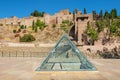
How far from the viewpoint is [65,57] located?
12.4 m

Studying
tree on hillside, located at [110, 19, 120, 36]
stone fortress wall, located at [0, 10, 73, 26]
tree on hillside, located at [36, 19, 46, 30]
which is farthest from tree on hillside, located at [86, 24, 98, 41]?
stone fortress wall, located at [0, 10, 73, 26]

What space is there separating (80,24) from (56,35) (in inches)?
290

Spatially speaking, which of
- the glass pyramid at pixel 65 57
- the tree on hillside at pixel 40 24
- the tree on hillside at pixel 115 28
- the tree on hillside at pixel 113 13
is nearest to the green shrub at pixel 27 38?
the tree on hillside at pixel 40 24

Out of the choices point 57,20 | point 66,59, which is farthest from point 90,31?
point 66,59

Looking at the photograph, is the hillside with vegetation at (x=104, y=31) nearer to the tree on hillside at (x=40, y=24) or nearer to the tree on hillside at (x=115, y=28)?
the tree on hillside at (x=115, y=28)

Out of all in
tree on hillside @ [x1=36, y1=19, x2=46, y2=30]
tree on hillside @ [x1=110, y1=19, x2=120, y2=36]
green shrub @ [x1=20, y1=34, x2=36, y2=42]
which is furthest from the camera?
tree on hillside @ [x1=36, y1=19, x2=46, y2=30]

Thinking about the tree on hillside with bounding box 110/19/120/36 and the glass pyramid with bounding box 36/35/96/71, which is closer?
the glass pyramid with bounding box 36/35/96/71

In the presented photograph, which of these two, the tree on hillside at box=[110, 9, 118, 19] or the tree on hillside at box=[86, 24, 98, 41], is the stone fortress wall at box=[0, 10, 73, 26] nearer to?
the tree on hillside at box=[110, 9, 118, 19]

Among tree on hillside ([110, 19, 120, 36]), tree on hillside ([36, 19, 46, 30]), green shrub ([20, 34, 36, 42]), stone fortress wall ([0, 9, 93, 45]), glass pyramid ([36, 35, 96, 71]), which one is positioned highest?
stone fortress wall ([0, 9, 93, 45])

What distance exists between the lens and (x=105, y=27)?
1667 inches

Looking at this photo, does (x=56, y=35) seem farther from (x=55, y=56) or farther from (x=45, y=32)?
(x=55, y=56)

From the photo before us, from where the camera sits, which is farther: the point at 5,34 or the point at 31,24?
the point at 31,24

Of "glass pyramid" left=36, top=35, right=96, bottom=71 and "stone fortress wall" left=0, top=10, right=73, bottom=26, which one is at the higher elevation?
"stone fortress wall" left=0, top=10, right=73, bottom=26

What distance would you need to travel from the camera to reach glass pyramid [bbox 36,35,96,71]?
10578 millimetres
